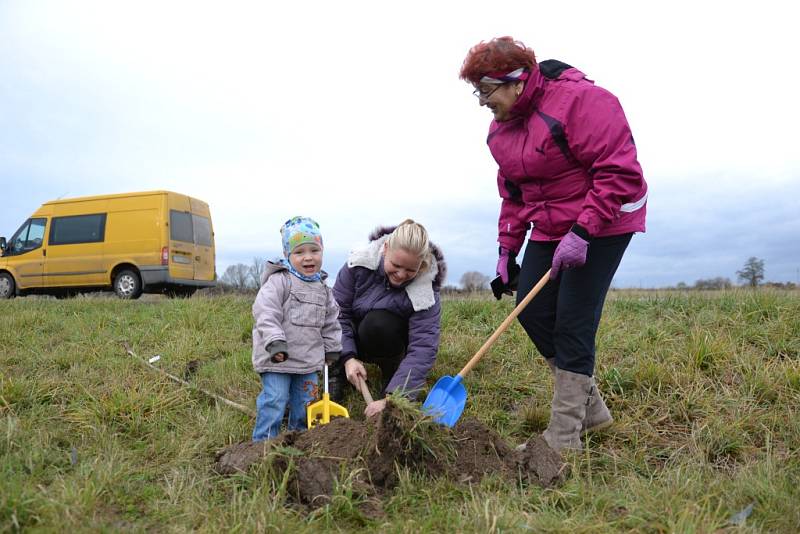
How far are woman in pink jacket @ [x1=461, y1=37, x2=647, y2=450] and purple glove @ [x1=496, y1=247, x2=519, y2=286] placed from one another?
0.85ft

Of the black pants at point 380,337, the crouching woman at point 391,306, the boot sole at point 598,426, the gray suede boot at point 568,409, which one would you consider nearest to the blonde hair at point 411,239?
the crouching woman at point 391,306

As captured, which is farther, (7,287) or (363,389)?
(7,287)

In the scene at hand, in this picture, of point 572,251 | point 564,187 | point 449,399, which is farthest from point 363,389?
point 564,187

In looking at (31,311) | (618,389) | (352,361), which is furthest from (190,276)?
(618,389)

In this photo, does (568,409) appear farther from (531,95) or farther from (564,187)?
(531,95)

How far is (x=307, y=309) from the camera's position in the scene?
3.82 m

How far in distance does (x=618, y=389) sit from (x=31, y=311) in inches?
262

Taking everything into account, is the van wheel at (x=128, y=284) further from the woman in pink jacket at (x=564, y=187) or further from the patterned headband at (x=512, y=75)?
the patterned headband at (x=512, y=75)

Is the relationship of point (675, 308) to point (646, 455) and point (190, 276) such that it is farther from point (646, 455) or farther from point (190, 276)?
point (190, 276)

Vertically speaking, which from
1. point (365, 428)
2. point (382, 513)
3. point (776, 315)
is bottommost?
point (382, 513)

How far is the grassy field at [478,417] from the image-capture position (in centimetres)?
247

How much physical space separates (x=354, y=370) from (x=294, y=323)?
0.56 metres

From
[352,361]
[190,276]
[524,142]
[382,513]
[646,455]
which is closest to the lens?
[382,513]

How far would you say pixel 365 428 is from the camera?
9.68 ft
